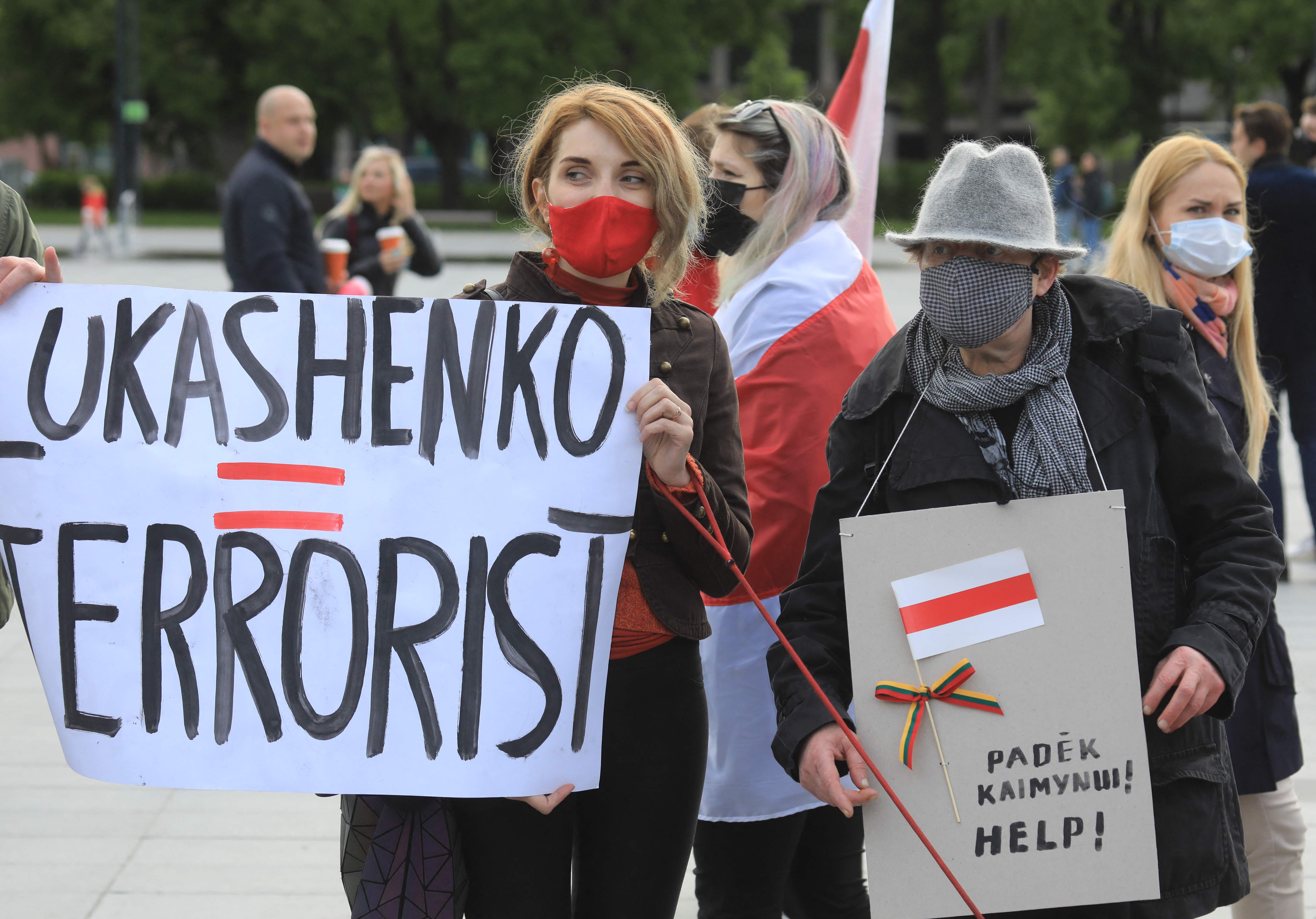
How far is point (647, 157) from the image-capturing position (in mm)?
2121

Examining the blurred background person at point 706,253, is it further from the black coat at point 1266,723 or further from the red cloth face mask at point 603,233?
the black coat at point 1266,723

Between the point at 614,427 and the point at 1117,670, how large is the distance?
0.78 m

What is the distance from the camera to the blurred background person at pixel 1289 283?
5848mm

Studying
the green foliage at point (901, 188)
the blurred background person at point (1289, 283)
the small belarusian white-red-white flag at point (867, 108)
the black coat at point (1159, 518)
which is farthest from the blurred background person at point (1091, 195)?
the black coat at point (1159, 518)

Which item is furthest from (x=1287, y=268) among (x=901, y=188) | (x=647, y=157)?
(x=901, y=188)

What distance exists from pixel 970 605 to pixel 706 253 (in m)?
1.24

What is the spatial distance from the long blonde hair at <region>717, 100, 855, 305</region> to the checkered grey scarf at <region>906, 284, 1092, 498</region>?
0.83 metres

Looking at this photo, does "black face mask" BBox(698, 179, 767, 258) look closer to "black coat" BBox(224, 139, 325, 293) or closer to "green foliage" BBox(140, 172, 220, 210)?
"black coat" BBox(224, 139, 325, 293)

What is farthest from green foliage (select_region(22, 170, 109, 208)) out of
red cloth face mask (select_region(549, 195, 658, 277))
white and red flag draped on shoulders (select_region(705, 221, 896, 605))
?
red cloth face mask (select_region(549, 195, 658, 277))

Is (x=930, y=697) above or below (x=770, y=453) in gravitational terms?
below

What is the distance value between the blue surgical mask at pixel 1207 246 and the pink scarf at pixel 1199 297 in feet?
0.07

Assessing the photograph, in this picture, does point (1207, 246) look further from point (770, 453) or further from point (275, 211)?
point (275, 211)

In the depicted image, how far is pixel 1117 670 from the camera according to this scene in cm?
194

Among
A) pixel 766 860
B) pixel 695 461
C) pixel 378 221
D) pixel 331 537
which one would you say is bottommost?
pixel 766 860
